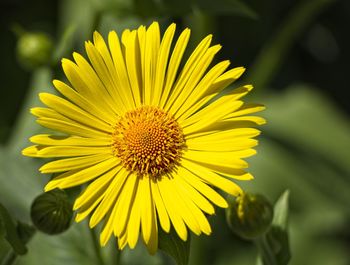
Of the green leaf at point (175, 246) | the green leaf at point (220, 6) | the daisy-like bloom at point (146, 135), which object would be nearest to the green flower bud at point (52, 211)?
the daisy-like bloom at point (146, 135)

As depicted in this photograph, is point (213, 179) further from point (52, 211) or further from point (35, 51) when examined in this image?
point (35, 51)

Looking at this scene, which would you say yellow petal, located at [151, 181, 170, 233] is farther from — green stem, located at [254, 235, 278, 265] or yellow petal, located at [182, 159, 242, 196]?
green stem, located at [254, 235, 278, 265]

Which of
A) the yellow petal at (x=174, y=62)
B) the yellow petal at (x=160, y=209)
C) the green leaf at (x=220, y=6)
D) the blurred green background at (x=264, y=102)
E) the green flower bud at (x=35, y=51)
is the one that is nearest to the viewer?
the yellow petal at (x=160, y=209)

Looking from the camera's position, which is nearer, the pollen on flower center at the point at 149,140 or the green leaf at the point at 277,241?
the pollen on flower center at the point at 149,140

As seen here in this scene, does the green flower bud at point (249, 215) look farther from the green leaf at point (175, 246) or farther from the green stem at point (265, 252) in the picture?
the green leaf at point (175, 246)

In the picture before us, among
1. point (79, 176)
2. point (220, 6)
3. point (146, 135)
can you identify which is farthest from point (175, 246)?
point (220, 6)

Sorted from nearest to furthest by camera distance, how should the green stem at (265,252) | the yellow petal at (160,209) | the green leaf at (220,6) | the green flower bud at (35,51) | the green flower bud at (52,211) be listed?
the yellow petal at (160,209) → the green flower bud at (52,211) → the green stem at (265,252) → the green leaf at (220,6) → the green flower bud at (35,51)

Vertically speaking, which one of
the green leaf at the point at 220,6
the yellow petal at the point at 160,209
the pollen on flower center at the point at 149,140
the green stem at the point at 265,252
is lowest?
the green stem at the point at 265,252

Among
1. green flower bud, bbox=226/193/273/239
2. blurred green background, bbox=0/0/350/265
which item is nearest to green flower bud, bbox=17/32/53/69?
blurred green background, bbox=0/0/350/265

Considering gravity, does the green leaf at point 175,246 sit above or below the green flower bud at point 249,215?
below
